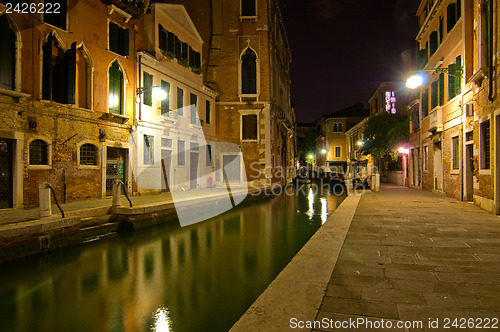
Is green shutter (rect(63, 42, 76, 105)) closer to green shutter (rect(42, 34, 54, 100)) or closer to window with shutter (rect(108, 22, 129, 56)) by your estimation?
green shutter (rect(42, 34, 54, 100))

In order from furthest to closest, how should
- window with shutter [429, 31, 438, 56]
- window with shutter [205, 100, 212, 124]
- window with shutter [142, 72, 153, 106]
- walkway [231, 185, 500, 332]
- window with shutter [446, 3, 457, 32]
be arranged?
window with shutter [205, 100, 212, 124]
window with shutter [429, 31, 438, 56]
window with shutter [142, 72, 153, 106]
window with shutter [446, 3, 457, 32]
walkway [231, 185, 500, 332]

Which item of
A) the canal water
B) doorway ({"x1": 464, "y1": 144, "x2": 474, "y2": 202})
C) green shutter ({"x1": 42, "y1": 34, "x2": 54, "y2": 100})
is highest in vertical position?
green shutter ({"x1": 42, "y1": 34, "x2": 54, "y2": 100})

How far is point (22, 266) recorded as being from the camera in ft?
20.9

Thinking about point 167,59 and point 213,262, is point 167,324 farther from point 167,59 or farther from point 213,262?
point 167,59

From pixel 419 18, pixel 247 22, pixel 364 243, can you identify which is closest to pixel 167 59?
pixel 247 22

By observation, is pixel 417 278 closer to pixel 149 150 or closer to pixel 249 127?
pixel 149 150

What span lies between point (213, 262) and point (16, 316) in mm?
3296

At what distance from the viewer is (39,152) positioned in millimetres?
10719

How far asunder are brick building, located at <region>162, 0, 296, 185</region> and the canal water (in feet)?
45.5

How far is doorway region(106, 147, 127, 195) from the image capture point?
13.5 metres

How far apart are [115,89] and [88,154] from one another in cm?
305

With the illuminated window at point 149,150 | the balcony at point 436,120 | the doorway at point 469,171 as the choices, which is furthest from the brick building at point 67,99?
the balcony at point 436,120

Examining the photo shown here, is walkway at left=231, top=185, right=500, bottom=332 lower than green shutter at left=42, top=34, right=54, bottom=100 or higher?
lower

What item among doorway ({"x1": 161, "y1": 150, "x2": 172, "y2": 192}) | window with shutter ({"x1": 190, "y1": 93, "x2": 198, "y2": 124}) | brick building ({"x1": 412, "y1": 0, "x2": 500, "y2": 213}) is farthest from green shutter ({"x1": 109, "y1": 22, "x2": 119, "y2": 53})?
brick building ({"x1": 412, "y1": 0, "x2": 500, "y2": 213})
